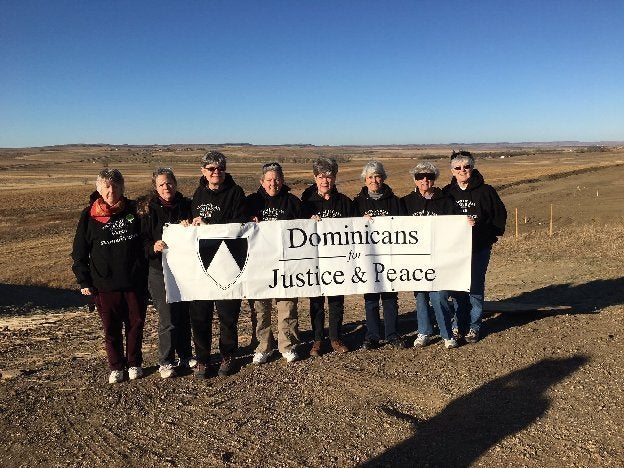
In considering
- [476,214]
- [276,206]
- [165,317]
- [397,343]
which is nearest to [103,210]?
[165,317]

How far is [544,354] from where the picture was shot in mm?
6078

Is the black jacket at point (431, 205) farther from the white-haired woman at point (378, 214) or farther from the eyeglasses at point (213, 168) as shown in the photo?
the eyeglasses at point (213, 168)

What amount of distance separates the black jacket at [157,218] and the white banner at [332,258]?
1.33 feet

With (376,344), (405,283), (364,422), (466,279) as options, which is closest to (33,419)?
(364,422)

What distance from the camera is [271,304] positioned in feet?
20.1

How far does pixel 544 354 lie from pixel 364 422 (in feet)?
8.60

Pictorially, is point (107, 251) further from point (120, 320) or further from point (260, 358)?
point (260, 358)

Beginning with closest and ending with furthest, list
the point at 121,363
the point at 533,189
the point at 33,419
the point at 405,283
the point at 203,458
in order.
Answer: the point at 203,458 → the point at 33,419 → the point at 121,363 → the point at 405,283 → the point at 533,189

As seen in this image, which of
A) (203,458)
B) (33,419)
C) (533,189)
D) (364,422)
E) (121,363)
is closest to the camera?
(203,458)

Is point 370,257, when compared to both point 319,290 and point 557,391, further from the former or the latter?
point 557,391

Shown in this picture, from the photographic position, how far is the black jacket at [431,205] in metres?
6.34

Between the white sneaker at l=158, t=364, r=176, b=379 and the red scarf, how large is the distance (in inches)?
70.2

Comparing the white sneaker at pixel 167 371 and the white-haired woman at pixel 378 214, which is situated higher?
the white-haired woman at pixel 378 214

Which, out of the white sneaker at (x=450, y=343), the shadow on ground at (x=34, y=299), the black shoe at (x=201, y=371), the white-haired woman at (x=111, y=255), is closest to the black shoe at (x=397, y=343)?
the white sneaker at (x=450, y=343)
